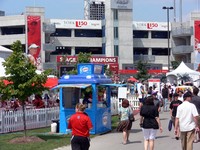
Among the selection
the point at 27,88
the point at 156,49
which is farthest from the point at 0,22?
the point at 27,88

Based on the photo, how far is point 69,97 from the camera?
20.1 metres

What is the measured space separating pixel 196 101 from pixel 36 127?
9200 mm

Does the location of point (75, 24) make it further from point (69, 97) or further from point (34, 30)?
point (69, 97)

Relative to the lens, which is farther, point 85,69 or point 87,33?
point 87,33

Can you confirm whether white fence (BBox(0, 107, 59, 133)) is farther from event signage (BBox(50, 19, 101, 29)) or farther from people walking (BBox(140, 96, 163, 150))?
event signage (BBox(50, 19, 101, 29))

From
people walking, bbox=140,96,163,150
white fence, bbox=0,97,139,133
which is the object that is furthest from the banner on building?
people walking, bbox=140,96,163,150

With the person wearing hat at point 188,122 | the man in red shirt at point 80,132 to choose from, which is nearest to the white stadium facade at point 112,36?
the person wearing hat at point 188,122

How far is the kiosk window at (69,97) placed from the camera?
19984 mm

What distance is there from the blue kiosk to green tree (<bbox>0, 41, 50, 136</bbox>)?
2.03m

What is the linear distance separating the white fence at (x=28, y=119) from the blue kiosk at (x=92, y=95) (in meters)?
2.13

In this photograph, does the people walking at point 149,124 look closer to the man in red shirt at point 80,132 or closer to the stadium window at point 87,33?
the man in red shirt at point 80,132

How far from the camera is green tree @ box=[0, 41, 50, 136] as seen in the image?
1703 centimetres

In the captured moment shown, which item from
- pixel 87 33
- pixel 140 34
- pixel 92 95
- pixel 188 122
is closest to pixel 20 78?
pixel 92 95

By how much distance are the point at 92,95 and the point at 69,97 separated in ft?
3.83
